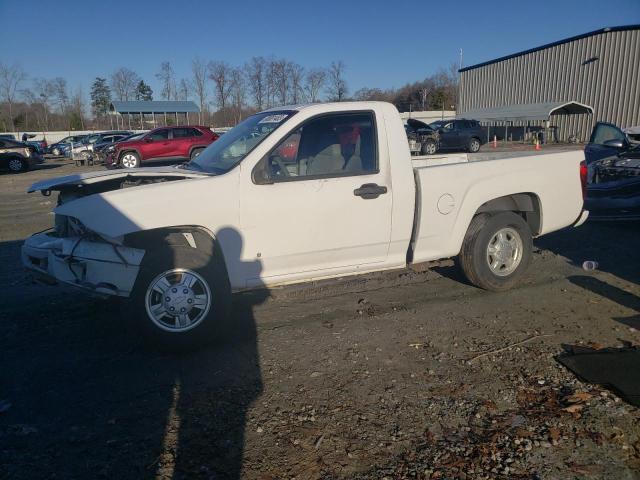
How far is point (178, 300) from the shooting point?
12.7ft

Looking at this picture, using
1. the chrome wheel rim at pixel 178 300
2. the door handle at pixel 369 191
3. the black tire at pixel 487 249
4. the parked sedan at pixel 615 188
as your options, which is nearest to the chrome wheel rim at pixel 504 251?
the black tire at pixel 487 249

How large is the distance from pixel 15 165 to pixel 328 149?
25338 mm

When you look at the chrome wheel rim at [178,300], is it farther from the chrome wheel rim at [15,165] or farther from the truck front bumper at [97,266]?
the chrome wheel rim at [15,165]

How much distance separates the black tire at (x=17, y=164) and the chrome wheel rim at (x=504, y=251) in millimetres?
25689

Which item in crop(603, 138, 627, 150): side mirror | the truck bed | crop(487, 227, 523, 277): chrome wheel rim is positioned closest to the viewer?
the truck bed

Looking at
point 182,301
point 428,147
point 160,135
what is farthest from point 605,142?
point 428,147

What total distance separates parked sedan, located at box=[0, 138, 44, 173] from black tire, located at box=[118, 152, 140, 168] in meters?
6.16

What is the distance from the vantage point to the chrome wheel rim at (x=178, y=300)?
12.5ft

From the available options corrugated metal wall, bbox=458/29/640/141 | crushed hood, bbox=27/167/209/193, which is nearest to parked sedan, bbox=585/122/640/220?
crushed hood, bbox=27/167/209/193

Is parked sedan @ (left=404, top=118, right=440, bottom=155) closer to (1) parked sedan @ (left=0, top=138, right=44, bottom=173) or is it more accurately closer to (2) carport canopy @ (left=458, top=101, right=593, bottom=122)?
(2) carport canopy @ (left=458, top=101, right=593, bottom=122)

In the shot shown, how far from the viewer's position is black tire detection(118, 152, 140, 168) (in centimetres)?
2183

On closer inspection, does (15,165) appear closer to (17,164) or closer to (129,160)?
(17,164)

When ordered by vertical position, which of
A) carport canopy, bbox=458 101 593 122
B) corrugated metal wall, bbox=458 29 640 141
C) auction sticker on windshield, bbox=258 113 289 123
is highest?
corrugated metal wall, bbox=458 29 640 141

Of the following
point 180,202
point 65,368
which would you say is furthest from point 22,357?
point 180,202
